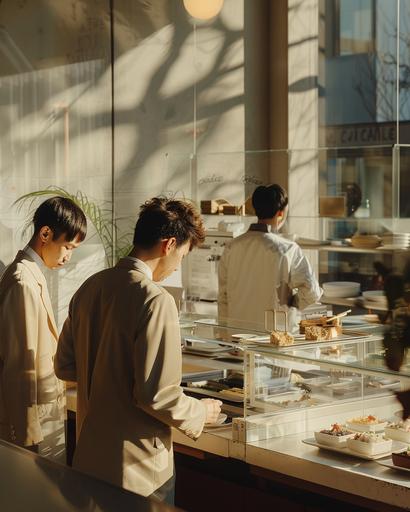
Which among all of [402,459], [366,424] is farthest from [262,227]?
[402,459]

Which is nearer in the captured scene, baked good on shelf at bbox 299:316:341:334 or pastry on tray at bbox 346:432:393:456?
pastry on tray at bbox 346:432:393:456

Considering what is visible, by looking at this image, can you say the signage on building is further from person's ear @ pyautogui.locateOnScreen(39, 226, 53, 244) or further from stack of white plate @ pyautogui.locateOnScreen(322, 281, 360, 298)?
person's ear @ pyautogui.locateOnScreen(39, 226, 53, 244)

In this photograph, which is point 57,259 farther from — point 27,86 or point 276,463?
point 27,86

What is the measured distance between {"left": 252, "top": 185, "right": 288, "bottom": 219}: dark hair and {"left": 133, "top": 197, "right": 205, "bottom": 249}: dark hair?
2249 millimetres

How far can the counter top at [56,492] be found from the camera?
4.44ft

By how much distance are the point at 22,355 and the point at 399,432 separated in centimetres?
136

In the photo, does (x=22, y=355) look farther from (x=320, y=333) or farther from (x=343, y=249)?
(x=343, y=249)

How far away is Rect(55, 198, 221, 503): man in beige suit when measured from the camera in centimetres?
258

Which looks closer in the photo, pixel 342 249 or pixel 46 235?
pixel 46 235

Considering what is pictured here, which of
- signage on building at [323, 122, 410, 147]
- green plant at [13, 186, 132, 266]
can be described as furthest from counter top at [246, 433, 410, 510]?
signage on building at [323, 122, 410, 147]

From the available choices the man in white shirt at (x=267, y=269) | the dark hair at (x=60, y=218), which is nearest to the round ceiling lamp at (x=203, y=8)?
the man in white shirt at (x=267, y=269)

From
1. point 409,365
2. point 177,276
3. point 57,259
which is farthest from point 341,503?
point 177,276

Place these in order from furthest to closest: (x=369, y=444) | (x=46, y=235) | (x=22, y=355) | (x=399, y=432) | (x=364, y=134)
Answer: (x=364, y=134), (x=46, y=235), (x=22, y=355), (x=399, y=432), (x=369, y=444)

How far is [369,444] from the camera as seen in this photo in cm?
301
